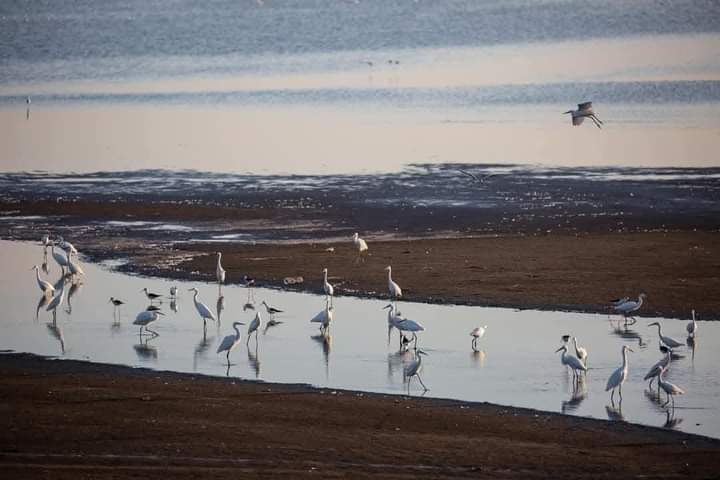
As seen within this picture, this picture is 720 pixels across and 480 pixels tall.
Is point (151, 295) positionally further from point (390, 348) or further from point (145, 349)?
point (390, 348)

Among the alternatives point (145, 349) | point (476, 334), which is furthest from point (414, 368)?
point (145, 349)

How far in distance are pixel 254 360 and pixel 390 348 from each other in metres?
1.92

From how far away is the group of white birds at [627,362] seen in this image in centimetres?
1469

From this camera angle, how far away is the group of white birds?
1469cm

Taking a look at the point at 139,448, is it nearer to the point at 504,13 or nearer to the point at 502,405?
the point at 502,405

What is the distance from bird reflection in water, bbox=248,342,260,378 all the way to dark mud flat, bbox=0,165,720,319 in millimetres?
3835

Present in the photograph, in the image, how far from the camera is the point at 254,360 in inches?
677

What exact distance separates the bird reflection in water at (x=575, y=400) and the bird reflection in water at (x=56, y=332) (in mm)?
6856

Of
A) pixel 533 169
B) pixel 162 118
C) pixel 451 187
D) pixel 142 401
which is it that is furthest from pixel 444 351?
pixel 162 118

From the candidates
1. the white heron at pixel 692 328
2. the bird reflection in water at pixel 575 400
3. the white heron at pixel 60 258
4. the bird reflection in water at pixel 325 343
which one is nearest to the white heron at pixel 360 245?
the white heron at pixel 60 258

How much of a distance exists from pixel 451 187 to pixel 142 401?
1790 cm

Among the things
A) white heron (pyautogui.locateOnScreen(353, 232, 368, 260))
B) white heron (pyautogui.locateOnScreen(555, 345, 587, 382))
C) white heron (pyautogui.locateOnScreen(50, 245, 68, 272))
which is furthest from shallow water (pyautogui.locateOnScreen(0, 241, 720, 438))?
white heron (pyautogui.locateOnScreen(353, 232, 368, 260))

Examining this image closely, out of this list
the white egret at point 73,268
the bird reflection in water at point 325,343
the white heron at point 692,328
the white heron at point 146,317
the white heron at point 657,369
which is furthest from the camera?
the white egret at point 73,268

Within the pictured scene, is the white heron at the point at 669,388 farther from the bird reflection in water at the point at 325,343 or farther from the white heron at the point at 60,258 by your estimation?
the white heron at the point at 60,258
